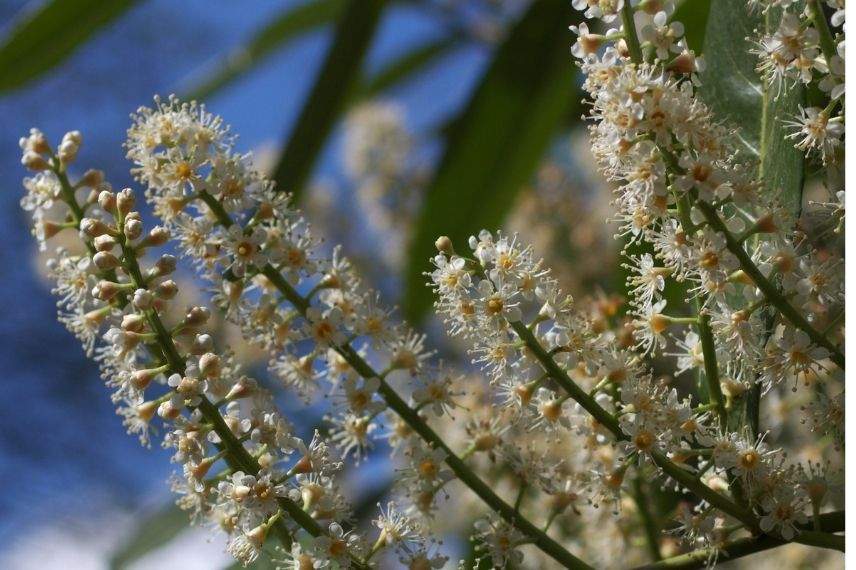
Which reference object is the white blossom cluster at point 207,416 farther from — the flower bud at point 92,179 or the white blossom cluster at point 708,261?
the white blossom cluster at point 708,261

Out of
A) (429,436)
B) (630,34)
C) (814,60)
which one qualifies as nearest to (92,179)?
(429,436)

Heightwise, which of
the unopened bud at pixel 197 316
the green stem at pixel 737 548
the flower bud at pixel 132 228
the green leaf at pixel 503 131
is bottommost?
the green stem at pixel 737 548

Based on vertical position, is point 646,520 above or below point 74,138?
below

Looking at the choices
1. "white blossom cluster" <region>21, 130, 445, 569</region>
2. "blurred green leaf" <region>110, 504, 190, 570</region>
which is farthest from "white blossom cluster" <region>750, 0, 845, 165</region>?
"blurred green leaf" <region>110, 504, 190, 570</region>

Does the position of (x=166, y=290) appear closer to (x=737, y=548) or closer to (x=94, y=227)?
(x=94, y=227)

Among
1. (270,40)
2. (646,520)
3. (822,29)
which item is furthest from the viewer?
(270,40)

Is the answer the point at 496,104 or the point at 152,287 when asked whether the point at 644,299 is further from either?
the point at 496,104

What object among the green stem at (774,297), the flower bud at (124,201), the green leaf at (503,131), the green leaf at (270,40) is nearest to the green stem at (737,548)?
the green stem at (774,297)
